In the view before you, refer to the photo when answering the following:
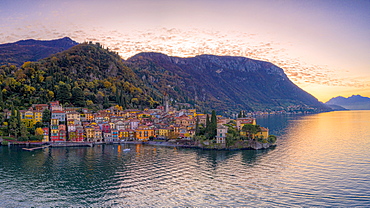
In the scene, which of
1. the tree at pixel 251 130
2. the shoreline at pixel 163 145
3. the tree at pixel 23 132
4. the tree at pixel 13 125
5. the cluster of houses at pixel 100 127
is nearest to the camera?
the shoreline at pixel 163 145

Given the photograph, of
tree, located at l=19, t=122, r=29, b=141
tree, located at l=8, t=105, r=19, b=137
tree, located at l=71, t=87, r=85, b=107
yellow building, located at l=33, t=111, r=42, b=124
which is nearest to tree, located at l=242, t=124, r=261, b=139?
tree, located at l=19, t=122, r=29, b=141

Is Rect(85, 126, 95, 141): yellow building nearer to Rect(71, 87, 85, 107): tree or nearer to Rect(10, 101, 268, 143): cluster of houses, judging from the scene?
Rect(10, 101, 268, 143): cluster of houses

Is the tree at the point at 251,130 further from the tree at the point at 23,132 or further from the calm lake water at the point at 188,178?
the tree at the point at 23,132

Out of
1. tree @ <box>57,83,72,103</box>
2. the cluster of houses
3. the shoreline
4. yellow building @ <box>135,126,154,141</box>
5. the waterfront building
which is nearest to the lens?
the shoreline

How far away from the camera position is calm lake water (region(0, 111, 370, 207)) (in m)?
31.4

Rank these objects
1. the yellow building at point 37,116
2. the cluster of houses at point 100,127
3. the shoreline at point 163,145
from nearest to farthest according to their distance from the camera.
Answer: the shoreline at point 163,145, the cluster of houses at point 100,127, the yellow building at point 37,116

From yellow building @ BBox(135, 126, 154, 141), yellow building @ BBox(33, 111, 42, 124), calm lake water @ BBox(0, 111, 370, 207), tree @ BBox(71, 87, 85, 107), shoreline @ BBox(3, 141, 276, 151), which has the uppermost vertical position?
tree @ BBox(71, 87, 85, 107)

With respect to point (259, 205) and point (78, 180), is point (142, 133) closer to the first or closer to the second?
point (78, 180)

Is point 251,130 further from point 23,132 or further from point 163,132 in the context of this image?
point 23,132

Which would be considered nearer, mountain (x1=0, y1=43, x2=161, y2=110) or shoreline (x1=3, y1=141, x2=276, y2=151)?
shoreline (x1=3, y1=141, x2=276, y2=151)

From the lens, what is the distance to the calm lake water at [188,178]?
3138cm

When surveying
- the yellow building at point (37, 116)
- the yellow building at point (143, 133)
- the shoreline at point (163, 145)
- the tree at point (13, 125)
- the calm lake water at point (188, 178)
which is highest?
the yellow building at point (37, 116)

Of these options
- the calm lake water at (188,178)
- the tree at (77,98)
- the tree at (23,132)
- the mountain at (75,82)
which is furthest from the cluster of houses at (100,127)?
the calm lake water at (188,178)

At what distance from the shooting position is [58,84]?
4407 inches
